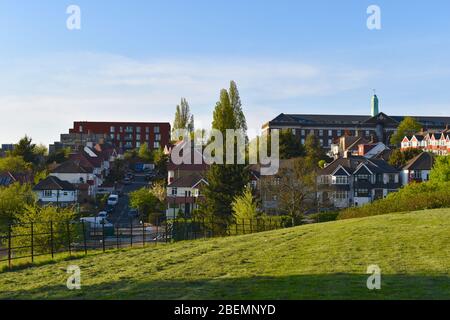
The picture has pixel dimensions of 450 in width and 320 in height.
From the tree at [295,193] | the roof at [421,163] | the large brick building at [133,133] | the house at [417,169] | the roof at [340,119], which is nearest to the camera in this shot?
the tree at [295,193]

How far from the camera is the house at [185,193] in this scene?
72875 mm

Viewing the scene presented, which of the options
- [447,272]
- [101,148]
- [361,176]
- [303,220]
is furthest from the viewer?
[101,148]

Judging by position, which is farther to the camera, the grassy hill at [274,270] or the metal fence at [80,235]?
the metal fence at [80,235]

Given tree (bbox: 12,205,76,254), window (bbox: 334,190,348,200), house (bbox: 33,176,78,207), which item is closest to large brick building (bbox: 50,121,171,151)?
house (bbox: 33,176,78,207)

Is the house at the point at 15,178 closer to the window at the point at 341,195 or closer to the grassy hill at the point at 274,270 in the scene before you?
the window at the point at 341,195

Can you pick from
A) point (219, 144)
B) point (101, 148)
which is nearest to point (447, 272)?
point (219, 144)

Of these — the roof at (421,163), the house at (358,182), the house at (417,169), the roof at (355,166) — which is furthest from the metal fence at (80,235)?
the roof at (421,163)

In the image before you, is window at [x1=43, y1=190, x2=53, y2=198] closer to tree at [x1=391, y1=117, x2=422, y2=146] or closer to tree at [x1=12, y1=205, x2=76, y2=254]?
tree at [x1=12, y1=205, x2=76, y2=254]

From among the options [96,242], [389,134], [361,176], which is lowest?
[96,242]

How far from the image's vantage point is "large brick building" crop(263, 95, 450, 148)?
14550cm
